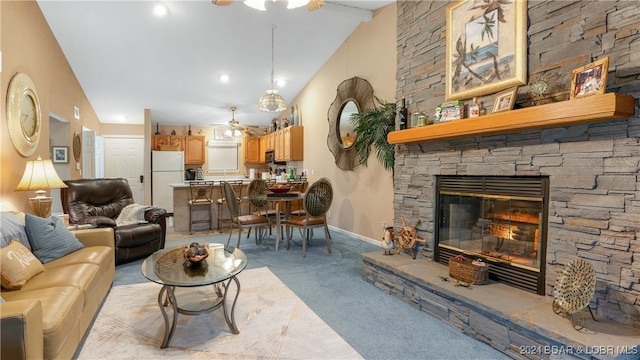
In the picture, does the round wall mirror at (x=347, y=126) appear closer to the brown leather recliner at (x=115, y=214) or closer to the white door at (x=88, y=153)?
the brown leather recliner at (x=115, y=214)

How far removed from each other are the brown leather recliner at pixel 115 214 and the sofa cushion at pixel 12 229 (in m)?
1.12

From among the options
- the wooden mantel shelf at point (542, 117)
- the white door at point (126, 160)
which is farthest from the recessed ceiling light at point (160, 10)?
the white door at point (126, 160)

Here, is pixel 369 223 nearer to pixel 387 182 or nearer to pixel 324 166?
pixel 387 182

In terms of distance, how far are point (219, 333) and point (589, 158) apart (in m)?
2.69

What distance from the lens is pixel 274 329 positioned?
2348mm

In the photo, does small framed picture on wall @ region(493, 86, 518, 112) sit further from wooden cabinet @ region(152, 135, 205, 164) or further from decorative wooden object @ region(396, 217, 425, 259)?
wooden cabinet @ region(152, 135, 205, 164)

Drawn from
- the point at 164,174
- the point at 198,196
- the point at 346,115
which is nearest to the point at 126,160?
A: the point at 164,174

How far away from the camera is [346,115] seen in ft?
18.3

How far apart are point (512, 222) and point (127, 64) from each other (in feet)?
20.1

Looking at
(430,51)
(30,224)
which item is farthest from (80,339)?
(430,51)

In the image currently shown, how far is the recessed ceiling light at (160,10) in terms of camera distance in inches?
168

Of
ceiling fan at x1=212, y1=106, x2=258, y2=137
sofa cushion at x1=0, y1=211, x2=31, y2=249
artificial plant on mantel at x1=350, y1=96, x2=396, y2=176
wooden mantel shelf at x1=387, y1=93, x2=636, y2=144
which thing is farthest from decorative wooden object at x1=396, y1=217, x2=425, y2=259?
ceiling fan at x1=212, y1=106, x2=258, y2=137

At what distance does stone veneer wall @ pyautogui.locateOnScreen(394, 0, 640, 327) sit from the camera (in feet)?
6.12

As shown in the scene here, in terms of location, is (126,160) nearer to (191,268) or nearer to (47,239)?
(47,239)
